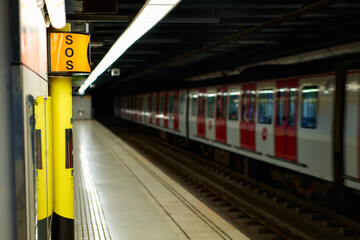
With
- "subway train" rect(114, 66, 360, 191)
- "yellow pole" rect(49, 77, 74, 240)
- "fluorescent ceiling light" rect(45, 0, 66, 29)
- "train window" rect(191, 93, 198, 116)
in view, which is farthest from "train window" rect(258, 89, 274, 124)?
"fluorescent ceiling light" rect(45, 0, 66, 29)

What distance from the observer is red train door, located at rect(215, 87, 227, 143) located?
12.6 m

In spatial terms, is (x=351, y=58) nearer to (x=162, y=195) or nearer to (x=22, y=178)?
(x=162, y=195)

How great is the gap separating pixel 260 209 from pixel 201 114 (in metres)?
6.89

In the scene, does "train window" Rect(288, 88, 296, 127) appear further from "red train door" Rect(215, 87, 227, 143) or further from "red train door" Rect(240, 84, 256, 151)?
"red train door" Rect(215, 87, 227, 143)

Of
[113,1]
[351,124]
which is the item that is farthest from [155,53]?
[113,1]

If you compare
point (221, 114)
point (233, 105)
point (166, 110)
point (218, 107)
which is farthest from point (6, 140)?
point (166, 110)

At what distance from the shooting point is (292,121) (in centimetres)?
873

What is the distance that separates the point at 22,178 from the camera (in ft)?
6.59

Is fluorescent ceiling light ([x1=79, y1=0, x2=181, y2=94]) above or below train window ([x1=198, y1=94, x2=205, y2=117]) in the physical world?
above

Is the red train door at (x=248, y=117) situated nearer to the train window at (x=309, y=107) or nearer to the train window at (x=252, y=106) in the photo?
the train window at (x=252, y=106)

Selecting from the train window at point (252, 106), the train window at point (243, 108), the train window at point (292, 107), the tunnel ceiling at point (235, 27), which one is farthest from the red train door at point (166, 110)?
the train window at point (292, 107)

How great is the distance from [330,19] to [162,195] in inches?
231

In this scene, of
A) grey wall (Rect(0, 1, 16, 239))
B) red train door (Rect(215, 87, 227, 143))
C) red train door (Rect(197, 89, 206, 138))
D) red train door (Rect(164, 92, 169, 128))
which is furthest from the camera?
red train door (Rect(164, 92, 169, 128))

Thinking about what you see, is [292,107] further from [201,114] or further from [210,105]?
[201,114]
